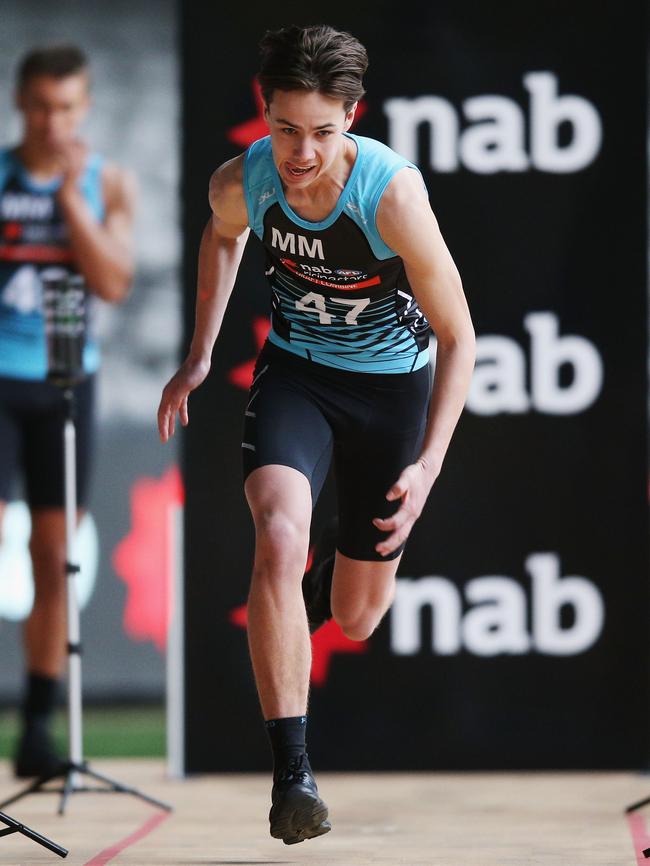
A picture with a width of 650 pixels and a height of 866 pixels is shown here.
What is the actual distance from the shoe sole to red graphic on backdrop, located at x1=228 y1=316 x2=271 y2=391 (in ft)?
7.30

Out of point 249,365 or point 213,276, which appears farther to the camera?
point 249,365

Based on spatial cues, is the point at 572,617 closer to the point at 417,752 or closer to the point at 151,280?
the point at 417,752

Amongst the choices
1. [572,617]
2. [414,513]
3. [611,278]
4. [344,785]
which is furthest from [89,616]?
[414,513]

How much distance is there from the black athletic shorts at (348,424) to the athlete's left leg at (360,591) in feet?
0.17

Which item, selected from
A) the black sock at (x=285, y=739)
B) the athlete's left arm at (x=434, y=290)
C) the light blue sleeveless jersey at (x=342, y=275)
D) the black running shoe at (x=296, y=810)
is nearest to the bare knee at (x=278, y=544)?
the athlete's left arm at (x=434, y=290)

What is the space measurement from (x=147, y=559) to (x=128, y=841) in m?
2.92

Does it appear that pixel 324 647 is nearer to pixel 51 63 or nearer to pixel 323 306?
pixel 323 306

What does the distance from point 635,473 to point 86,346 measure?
2065 mm

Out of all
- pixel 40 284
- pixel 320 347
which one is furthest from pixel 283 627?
pixel 40 284

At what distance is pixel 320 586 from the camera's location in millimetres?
4367

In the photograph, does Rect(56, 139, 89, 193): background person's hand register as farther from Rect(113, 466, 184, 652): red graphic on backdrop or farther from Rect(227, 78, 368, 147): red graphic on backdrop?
Rect(113, 466, 184, 652): red graphic on backdrop

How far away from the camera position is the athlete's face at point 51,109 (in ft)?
19.1

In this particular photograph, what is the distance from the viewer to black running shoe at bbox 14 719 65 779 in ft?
17.5

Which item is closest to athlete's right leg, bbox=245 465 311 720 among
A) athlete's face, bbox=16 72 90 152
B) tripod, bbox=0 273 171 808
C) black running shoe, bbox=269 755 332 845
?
black running shoe, bbox=269 755 332 845
